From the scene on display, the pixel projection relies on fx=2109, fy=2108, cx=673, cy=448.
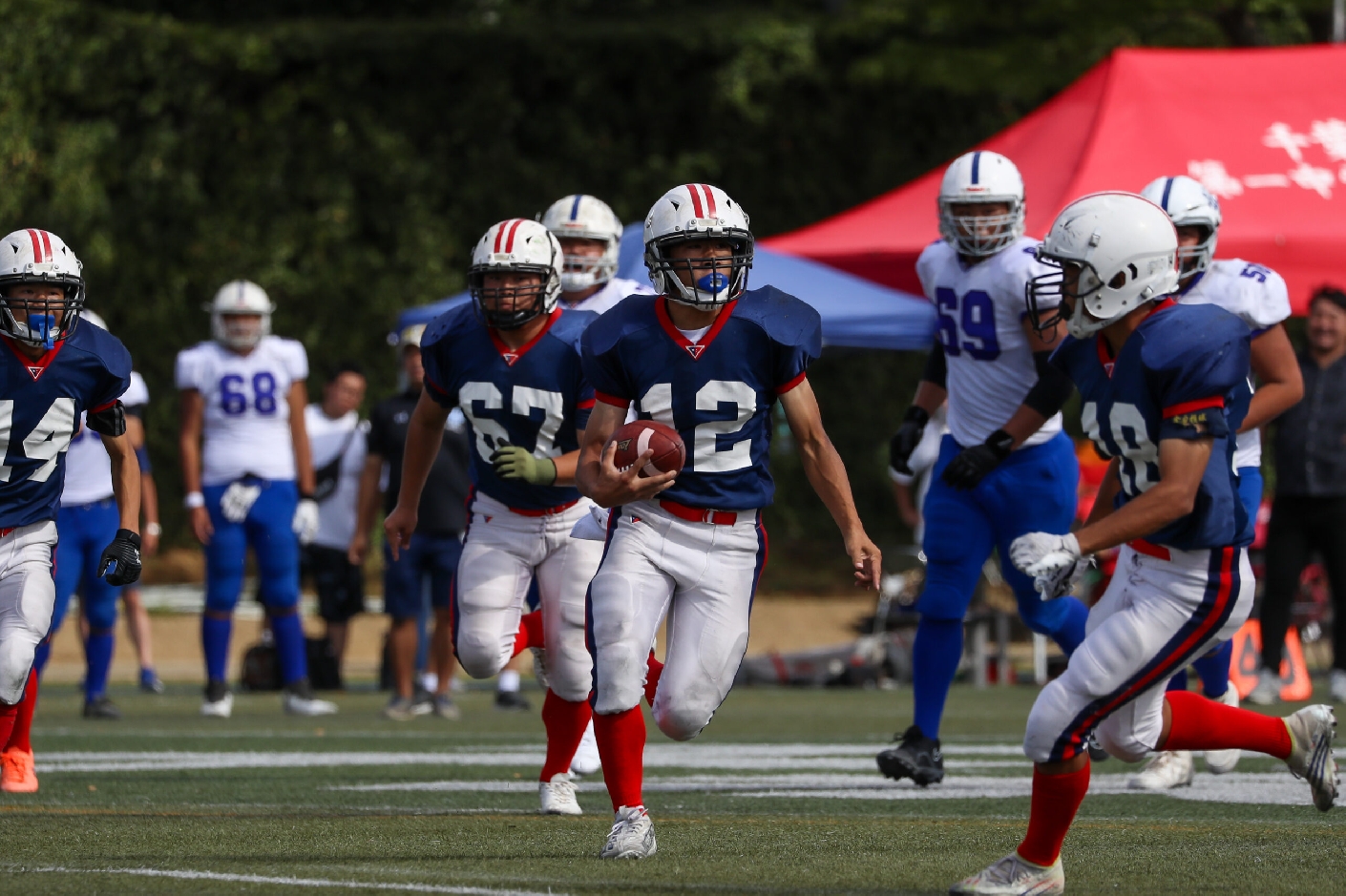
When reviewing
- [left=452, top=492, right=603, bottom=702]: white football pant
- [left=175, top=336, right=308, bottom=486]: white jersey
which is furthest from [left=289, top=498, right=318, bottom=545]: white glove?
[left=452, top=492, right=603, bottom=702]: white football pant

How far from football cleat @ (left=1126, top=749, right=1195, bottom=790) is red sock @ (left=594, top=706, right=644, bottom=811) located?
89.6 inches

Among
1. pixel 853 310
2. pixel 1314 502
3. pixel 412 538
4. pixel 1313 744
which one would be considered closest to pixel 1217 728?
pixel 1313 744

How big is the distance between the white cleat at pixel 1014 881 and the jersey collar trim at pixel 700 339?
1558 mm

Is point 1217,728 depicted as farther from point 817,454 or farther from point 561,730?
point 561,730

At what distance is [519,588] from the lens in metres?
6.48

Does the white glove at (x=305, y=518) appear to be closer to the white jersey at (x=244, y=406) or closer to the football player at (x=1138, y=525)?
the white jersey at (x=244, y=406)

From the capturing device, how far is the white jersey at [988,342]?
7.12 metres

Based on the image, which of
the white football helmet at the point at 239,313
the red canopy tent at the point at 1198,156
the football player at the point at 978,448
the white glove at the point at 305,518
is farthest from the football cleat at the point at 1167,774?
the white football helmet at the point at 239,313

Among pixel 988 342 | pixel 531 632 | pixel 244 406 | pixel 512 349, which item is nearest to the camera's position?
pixel 512 349

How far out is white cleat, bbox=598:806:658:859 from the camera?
5066 mm

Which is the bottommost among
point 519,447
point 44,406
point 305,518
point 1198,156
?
point 305,518

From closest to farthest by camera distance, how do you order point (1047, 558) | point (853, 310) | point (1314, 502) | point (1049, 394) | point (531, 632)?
point (1047, 558)
point (1049, 394)
point (531, 632)
point (1314, 502)
point (853, 310)

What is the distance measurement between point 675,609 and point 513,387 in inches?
46.2

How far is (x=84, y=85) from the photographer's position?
18.8m
